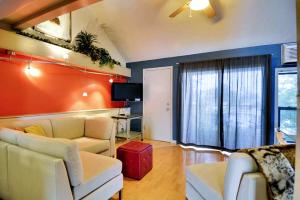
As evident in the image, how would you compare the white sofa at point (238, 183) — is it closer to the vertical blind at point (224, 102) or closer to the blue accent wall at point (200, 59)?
the vertical blind at point (224, 102)

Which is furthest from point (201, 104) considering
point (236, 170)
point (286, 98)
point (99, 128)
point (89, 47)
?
point (236, 170)

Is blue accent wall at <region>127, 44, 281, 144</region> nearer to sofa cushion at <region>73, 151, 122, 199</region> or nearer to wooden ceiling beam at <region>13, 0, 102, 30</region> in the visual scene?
sofa cushion at <region>73, 151, 122, 199</region>

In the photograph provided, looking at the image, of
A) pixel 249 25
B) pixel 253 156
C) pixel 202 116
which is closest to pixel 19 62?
pixel 253 156

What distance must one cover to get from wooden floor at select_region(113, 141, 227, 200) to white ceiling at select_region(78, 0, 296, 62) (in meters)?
2.40

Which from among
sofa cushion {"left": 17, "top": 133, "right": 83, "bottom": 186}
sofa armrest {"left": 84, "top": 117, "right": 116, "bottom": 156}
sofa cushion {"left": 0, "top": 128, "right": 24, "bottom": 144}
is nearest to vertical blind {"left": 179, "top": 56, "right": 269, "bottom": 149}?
sofa armrest {"left": 84, "top": 117, "right": 116, "bottom": 156}

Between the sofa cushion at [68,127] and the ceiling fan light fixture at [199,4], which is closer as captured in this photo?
the ceiling fan light fixture at [199,4]

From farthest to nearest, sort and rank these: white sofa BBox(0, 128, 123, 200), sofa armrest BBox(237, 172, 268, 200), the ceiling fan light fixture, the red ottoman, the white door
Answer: the white door → the red ottoman → the ceiling fan light fixture → white sofa BBox(0, 128, 123, 200) → sofa armrest BBox(237, 172, 268, 200)

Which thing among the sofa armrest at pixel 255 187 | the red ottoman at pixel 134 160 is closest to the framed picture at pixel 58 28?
the red ottoman at pixel 134 160

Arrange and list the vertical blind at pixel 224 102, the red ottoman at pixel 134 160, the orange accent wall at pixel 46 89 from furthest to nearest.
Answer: the vertical blind at pixel 224 102, the orange accent wall at pixel 46 89, the red ottoman at pixel 134 160

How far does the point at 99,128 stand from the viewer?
10.5 feet

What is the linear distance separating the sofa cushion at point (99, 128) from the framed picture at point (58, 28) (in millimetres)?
1769

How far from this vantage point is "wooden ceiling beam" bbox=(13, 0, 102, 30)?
2.01 metres

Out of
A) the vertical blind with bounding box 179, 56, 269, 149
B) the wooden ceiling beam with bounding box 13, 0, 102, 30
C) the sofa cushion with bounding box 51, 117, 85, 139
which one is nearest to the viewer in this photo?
the wooden ceiling beam with bounding box 13, 0, 102, 30

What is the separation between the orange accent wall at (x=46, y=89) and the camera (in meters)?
2.61
